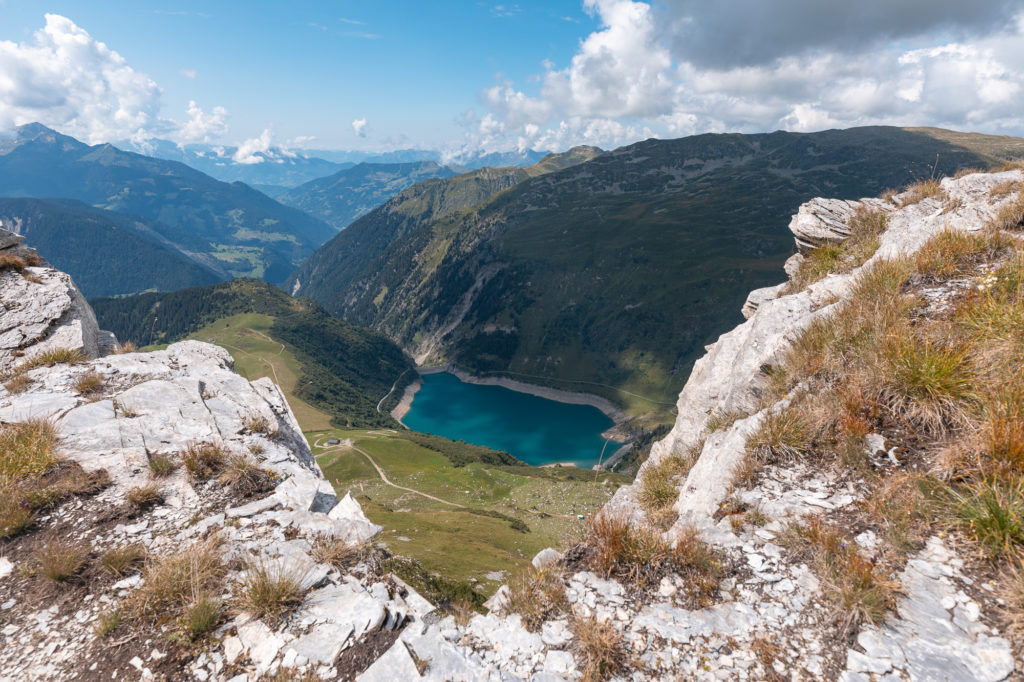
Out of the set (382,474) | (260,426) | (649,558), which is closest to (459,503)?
(382,474)

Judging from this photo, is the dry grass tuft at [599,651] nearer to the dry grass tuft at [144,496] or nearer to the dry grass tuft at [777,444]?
the dry grass tuft at [777,444]

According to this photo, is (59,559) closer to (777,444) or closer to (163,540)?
(163,540)

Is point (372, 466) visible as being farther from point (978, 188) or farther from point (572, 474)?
point (978, 188)

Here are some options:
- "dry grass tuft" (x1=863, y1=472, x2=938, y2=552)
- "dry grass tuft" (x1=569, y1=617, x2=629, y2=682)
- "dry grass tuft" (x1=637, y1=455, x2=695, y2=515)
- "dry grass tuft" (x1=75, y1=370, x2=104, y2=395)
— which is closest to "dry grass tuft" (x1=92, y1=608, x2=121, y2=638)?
"dry grass tuft" (x1=569, y1=617, x2=629, y2=682)

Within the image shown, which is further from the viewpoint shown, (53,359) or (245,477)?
(53,359)

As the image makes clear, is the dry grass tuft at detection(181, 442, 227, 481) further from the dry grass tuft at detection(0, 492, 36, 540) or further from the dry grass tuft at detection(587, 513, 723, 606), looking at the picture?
the dry grass tuft at detection(587, 513, 723, 606)

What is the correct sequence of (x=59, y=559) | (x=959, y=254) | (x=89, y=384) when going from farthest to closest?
(x=89, y=384) → (x=959, y=254) → (x=59, y=559)
